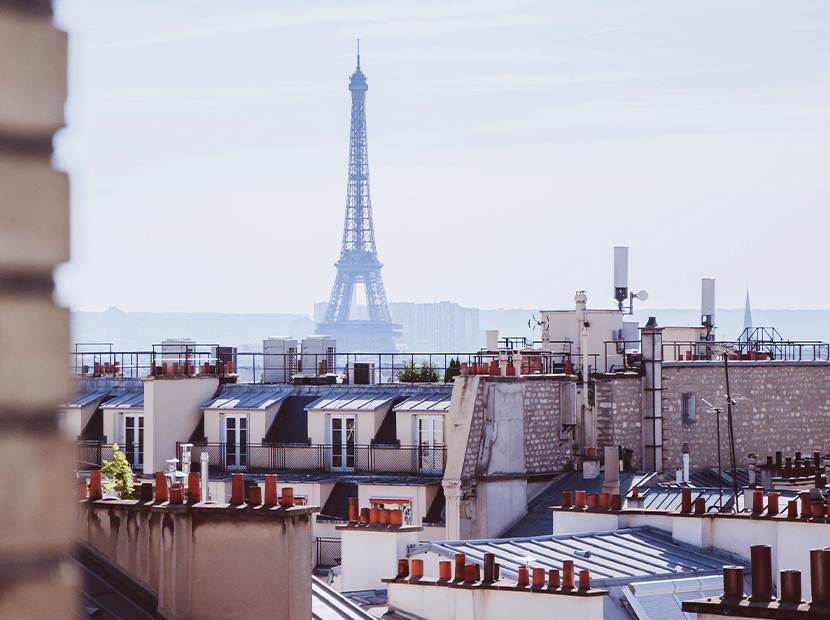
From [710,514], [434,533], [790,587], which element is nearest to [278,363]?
[434,533]

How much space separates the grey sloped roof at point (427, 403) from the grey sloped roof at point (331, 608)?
72.6 ft

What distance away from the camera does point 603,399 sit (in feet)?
115

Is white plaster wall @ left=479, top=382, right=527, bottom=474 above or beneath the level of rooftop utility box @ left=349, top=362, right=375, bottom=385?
beneath

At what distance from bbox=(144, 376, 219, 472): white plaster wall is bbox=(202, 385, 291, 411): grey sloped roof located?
1.91 ft

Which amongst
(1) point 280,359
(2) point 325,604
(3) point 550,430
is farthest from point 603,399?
(2) point 325,604

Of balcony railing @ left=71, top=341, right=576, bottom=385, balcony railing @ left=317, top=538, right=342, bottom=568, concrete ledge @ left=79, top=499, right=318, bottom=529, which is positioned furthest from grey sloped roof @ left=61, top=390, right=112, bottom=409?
concrete ledge @ left=79, top=499, right=318, bottom=529

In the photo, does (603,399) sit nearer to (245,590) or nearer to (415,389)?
(415,389)

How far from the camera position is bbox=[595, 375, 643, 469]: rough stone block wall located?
1380 inches

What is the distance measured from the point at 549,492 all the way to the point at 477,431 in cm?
319

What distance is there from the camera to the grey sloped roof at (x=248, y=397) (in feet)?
130

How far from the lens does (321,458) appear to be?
3803 centimetres

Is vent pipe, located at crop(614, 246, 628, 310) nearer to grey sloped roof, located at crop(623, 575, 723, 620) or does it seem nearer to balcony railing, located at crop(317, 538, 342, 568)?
balcony railing, located at crop(317, 538, 342, 568)

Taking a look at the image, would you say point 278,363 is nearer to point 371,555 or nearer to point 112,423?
point 112,423

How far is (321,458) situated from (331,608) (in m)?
25.0
